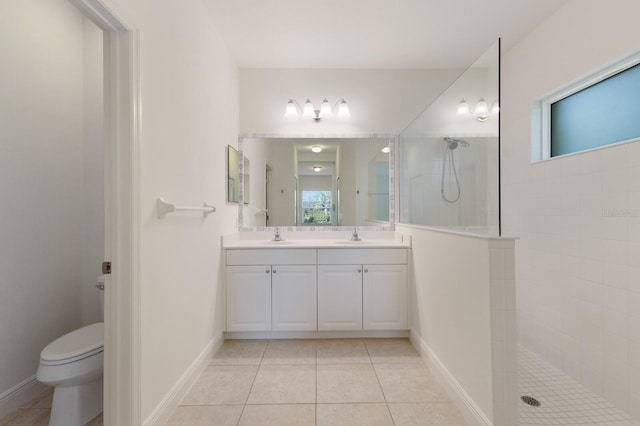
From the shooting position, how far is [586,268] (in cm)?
179

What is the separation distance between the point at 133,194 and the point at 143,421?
1.05 meters

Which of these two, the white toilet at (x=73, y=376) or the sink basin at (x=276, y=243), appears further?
the sink basin at (x=276, y=243)

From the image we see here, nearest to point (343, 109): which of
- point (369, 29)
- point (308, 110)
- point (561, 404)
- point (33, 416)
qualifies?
point (308, 110)


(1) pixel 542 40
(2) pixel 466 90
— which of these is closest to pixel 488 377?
(2) pixel 466 90

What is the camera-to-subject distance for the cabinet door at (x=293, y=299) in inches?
96.3

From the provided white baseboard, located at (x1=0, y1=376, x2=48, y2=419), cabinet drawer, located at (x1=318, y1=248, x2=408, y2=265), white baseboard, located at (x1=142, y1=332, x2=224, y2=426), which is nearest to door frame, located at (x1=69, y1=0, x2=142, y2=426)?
white baseboard, located at (x1=142, y1=332, x2=224, y2=426)

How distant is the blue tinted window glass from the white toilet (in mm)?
3112

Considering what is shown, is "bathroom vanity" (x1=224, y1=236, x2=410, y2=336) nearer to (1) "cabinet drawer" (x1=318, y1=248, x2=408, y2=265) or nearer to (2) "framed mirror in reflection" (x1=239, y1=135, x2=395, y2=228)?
(1) "cabinet drawer" (x1=318, y1=248, x2=408, y2=265)

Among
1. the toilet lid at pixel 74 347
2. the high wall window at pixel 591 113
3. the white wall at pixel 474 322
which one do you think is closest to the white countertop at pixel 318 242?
the white wall at pixel 474 322

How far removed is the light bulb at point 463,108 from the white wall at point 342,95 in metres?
1.20

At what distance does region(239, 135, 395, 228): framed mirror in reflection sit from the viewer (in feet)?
9.57

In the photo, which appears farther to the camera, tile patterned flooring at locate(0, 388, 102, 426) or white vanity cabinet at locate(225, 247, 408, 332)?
white vanity cabinet at locate(225, 247, 408, 332)

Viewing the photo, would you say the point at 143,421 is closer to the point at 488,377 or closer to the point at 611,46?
the point at 488,377

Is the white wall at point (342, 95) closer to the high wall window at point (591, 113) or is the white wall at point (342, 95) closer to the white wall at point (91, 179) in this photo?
the high wall window at point (591, 113)
